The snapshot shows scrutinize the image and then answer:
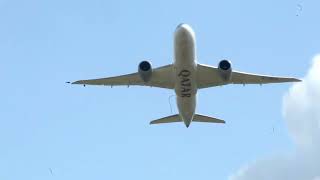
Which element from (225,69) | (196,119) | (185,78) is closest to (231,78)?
(225,69)

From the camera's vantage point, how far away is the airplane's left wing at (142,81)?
202 ft

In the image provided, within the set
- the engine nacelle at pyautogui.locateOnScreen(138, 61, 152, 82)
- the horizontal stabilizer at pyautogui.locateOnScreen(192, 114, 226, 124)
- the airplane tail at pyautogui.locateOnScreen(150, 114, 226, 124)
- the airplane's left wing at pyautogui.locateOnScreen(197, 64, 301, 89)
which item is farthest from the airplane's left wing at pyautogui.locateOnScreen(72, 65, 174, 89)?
the horizontal stabilizer at pyautogui.locateOnScreen(192, 114, 226, 124)

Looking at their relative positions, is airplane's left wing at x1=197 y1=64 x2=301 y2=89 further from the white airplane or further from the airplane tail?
the airplane tail

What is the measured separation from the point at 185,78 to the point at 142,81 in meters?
4.24

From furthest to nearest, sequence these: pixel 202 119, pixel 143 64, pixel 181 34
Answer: pixel 202 119 < pixel 143 64 < pixel 181 34

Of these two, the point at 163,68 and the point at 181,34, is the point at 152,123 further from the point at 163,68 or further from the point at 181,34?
the point at 181,34

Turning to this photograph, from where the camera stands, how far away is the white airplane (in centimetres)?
5709

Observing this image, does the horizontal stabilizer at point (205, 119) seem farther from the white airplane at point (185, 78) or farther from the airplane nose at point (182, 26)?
the airplane nose at point (182, 26)

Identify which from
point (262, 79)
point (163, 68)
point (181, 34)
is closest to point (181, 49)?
point (181, 34)

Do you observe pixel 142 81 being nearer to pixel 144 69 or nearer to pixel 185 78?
pixel 144 69

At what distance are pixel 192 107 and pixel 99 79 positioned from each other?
7.14 meters

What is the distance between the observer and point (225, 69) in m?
60.3

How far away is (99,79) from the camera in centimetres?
6344

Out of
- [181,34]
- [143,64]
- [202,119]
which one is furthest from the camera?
[202,119]
